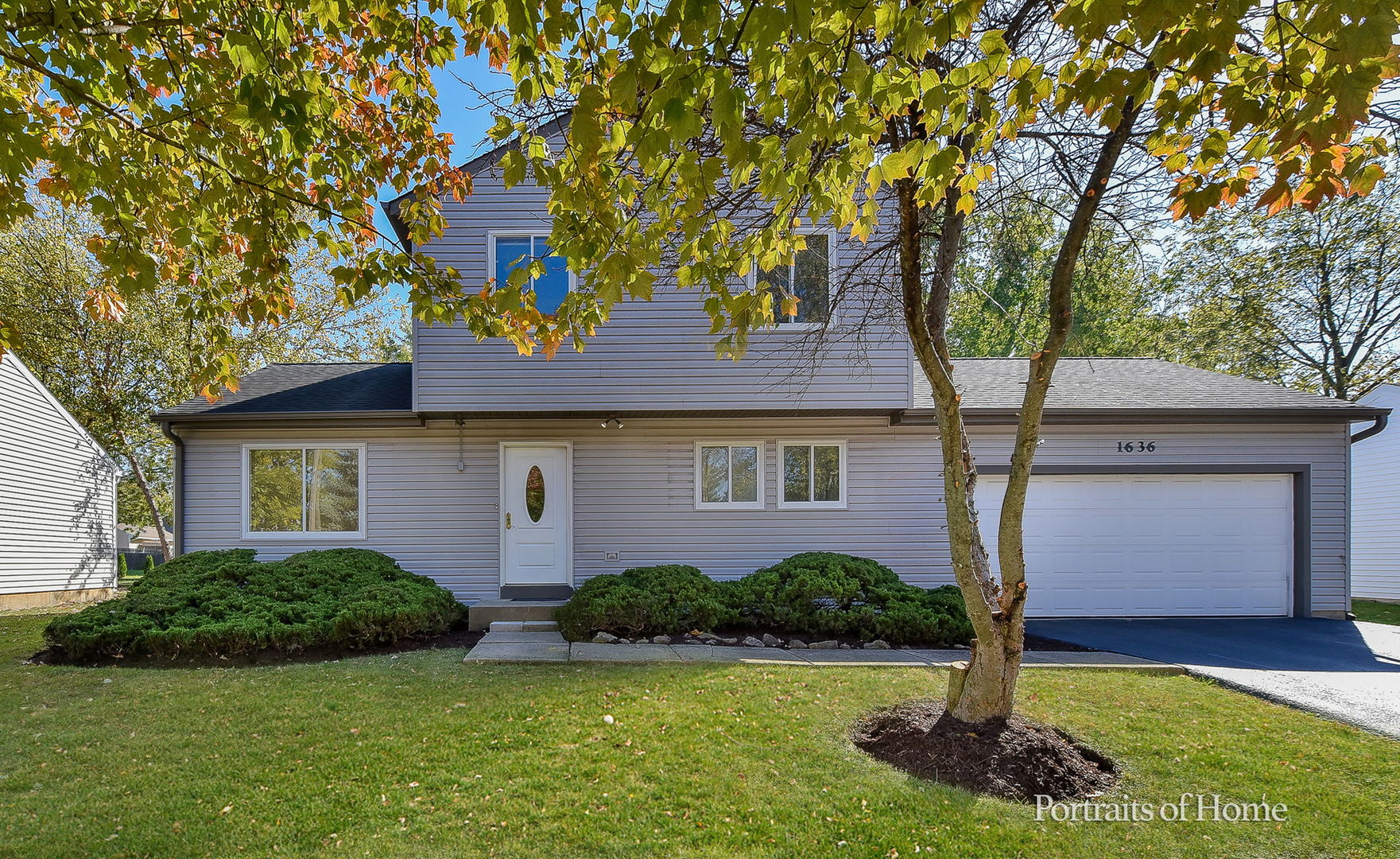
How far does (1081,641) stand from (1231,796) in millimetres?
4486

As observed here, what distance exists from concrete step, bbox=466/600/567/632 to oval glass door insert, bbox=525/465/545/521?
1416mm

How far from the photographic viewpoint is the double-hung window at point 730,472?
9.28m

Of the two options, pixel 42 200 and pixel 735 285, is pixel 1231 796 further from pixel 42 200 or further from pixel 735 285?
pixel 42 200

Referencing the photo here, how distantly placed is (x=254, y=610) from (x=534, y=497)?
11.5 ft

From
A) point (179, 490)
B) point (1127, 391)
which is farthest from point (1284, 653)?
point (179, 490)

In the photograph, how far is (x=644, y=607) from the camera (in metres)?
7.44

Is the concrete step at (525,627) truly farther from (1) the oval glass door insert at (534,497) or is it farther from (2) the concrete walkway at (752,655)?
(1) the oval glass door insert at (534,497)

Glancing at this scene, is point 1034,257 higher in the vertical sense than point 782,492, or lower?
higher

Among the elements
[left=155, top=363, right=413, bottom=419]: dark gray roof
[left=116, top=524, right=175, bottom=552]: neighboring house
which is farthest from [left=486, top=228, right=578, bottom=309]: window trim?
[left=116, top=524, right=175, bottom=552]: neighboring house

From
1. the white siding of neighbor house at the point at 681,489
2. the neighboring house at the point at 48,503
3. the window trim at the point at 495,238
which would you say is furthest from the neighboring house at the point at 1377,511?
the neighboring house at the point at 48,503

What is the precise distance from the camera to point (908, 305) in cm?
430

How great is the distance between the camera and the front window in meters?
8.38

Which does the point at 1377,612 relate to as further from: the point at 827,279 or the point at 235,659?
the point at 235,659

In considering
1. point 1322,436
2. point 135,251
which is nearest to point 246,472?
point 135,251
